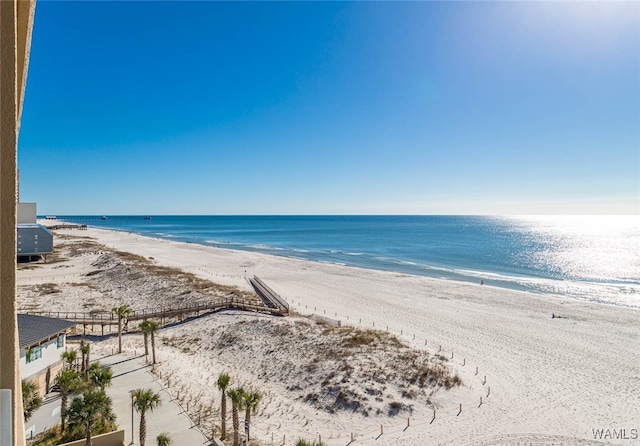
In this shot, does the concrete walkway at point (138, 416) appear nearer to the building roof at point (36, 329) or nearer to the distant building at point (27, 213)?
the building roof at point (36, 329)

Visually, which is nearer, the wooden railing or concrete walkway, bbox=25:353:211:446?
concrete walkway, bbox=25:353:211:446

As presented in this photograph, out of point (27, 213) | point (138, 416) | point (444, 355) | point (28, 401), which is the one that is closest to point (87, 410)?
point (28, 401)

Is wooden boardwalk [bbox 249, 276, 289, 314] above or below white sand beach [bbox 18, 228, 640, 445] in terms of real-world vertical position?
above

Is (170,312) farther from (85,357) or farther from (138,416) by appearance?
(138,416)

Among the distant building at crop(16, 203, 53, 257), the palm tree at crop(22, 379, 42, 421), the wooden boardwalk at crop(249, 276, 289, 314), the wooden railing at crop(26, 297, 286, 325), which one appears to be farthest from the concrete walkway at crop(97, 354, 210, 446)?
the distant building at crop(16, 203, 53, 257)

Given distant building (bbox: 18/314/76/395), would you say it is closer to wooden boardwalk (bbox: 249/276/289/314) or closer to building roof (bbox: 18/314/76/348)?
building roof (bbox: 18/314/76/348)

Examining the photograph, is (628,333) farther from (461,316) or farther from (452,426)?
(452,426)

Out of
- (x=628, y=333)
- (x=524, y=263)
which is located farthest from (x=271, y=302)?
(x=524, y=263)
